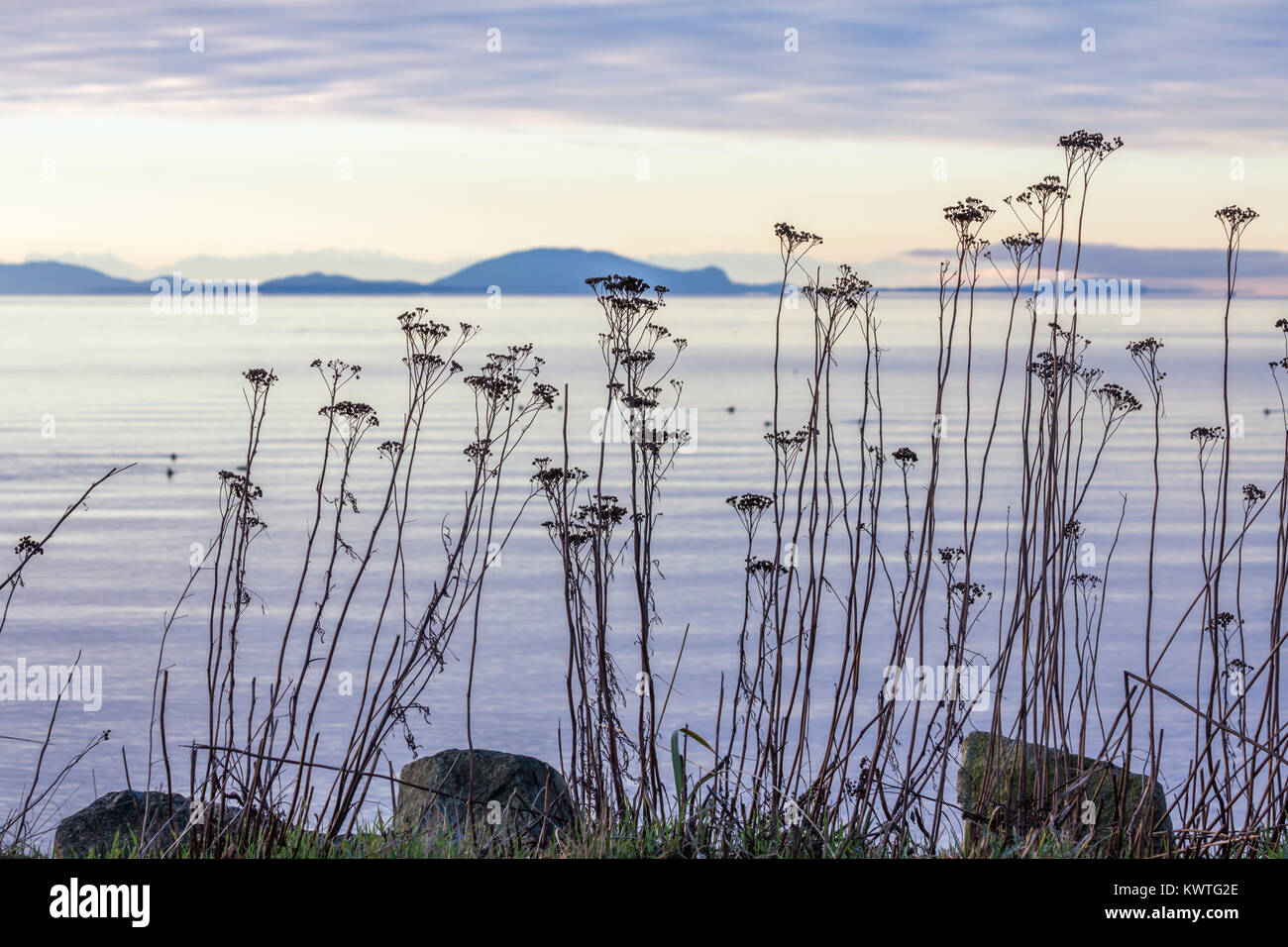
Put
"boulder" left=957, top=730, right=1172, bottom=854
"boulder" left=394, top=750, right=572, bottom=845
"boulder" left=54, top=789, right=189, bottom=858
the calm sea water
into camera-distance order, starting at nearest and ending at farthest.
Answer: "boulder" left=957, top=730, right=1172, bottom=854 < "boulder" left=54, top=789, right=189, bottom=858 < "boulder" left=394, top=750, right=572, bottom=845 < the calm sea water

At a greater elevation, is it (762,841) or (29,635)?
(762,841)

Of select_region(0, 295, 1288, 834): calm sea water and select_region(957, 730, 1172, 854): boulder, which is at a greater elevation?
select_region(957, 730, 1172, 854): boulder

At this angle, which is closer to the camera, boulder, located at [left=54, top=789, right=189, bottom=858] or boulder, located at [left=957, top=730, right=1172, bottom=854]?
boulder, located at [left=957, top=730, right=1172, bottom=854]

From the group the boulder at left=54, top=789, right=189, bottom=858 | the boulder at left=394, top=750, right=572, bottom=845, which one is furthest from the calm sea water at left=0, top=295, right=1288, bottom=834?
the boulder at left=394, top=750, right=572, bottom=845

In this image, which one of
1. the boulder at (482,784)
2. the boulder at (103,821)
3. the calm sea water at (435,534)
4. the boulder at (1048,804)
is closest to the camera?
the boulder at (1048,804)

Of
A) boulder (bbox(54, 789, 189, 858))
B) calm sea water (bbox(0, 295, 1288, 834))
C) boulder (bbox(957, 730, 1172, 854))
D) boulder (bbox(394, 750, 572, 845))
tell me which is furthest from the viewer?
calm sea water (bbox(0, 295, 1288, 834))

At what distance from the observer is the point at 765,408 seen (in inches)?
1024

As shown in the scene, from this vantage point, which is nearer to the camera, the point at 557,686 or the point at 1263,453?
the point at 557,686

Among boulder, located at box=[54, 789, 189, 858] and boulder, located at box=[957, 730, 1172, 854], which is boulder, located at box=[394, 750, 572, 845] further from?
boulder, located at box=[957, 730, 1172, 854]

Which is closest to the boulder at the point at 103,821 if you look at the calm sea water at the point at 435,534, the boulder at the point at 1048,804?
the calm sea water at the point at 435,534

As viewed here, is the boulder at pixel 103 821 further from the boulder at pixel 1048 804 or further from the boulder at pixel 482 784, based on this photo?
the boulder at pixel 1048 804
